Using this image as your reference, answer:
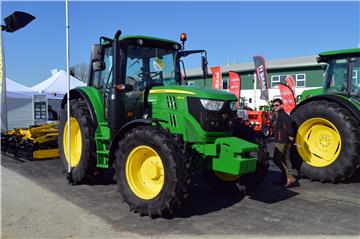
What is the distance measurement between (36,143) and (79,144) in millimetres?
2496

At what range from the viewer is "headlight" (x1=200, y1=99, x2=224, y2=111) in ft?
16.3

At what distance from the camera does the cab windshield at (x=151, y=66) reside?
5.83 m

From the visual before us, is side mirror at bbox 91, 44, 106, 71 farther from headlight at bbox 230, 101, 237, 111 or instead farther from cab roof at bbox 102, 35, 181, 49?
headlight at bbox 230, 101, 237, 111

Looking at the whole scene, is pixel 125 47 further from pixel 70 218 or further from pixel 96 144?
pixel 70 218

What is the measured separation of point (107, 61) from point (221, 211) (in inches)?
121

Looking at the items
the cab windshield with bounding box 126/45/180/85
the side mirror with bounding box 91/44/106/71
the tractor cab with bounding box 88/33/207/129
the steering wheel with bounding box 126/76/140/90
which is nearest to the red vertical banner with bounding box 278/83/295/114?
the tractor cab with bounding box 88/33/207/129

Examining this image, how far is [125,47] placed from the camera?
18.8 ft

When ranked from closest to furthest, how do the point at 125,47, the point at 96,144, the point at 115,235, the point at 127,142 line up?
the point at 115,235 → the point at 127,142 → the point at 125,47 → the point at 96,144

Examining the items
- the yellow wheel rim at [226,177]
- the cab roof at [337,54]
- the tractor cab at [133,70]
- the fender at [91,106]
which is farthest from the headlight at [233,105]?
the cab roof at [337,54]

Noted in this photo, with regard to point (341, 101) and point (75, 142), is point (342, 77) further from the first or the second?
point (75, 142)

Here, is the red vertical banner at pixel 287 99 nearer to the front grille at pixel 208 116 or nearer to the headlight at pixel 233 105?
the headlight at pixel 233 105

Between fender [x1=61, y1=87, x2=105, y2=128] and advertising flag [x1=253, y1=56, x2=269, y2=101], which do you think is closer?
fender [x1=61, y1=87, x2=105, y2=128]

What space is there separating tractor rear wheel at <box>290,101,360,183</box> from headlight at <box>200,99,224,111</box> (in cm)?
269

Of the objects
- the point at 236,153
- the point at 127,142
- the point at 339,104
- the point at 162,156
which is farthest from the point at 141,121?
the point at 339,104
